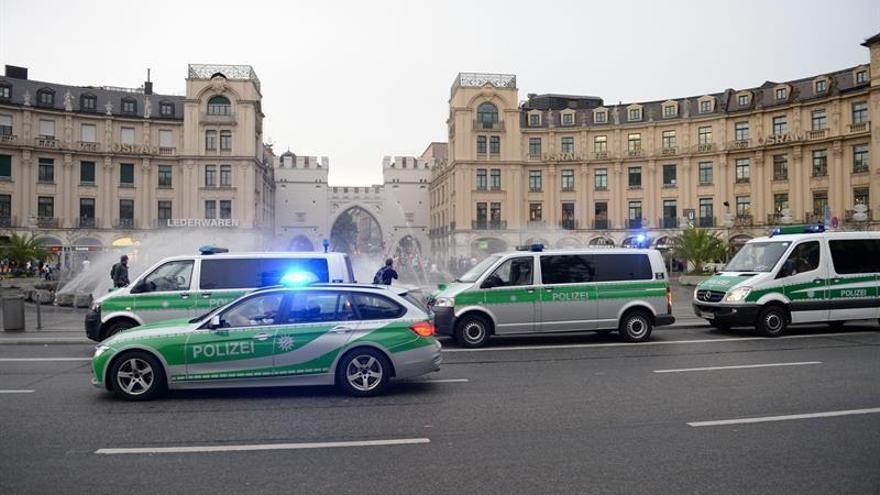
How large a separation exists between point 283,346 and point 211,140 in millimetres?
56389

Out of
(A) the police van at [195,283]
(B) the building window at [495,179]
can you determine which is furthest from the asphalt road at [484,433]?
(B) the building window at [495,179]

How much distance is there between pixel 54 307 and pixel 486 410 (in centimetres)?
2145

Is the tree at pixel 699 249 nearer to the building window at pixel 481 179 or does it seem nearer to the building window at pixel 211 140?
the building window at pixel 481 179

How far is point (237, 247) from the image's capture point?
58031 millimetres

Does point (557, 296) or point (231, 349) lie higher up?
point (557, 296)

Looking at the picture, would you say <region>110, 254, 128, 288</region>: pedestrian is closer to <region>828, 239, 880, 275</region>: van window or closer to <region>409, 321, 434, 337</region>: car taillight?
<region>409, 321, 434, 337</region>: car taillight

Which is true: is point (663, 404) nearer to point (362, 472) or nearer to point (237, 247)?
point (362, 472)

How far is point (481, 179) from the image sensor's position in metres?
63.1

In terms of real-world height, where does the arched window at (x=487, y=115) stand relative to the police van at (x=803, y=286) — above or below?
above

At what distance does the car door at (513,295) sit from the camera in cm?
1345

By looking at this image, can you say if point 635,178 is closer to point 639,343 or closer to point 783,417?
point 639,343

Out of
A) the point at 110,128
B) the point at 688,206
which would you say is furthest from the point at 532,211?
the point at 110,128

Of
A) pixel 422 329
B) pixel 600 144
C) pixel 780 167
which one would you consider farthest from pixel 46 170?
pixel 780 167

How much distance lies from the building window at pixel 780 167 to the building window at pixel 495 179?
24.8 m
